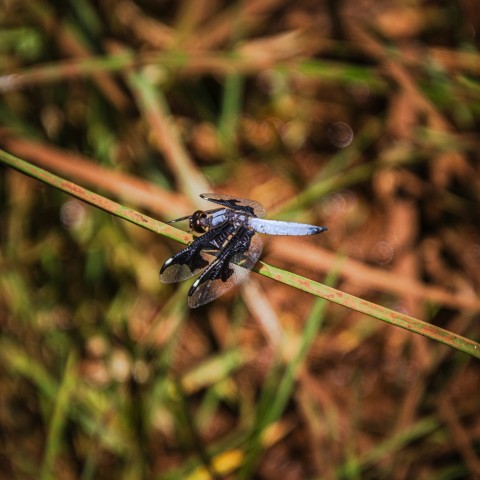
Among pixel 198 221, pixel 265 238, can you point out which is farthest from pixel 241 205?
pixel 265 238

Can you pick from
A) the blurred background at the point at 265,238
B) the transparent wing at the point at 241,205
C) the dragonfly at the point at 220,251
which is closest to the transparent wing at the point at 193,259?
the dragonfly at the point at 220,251

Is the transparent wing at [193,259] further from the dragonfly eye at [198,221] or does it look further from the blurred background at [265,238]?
the blurred background at [265,238]

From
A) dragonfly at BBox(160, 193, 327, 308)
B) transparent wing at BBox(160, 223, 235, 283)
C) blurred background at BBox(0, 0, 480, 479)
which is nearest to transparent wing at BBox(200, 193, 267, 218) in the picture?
dragonfly at BBox(160, 193, 327, 308)

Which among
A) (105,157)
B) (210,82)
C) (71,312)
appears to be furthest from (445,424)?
(210,82)

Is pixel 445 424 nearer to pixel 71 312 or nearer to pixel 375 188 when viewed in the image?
pixel 375 188

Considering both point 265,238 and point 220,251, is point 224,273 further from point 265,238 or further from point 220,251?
point 265,238

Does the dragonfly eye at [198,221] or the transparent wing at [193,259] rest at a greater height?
the dragonfly eye at [198,221]

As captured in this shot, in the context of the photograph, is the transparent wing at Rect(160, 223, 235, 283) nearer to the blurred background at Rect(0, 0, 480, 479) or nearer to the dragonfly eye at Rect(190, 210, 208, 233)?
the dragonfly eye at Rect(190, 210, 208, 233)
